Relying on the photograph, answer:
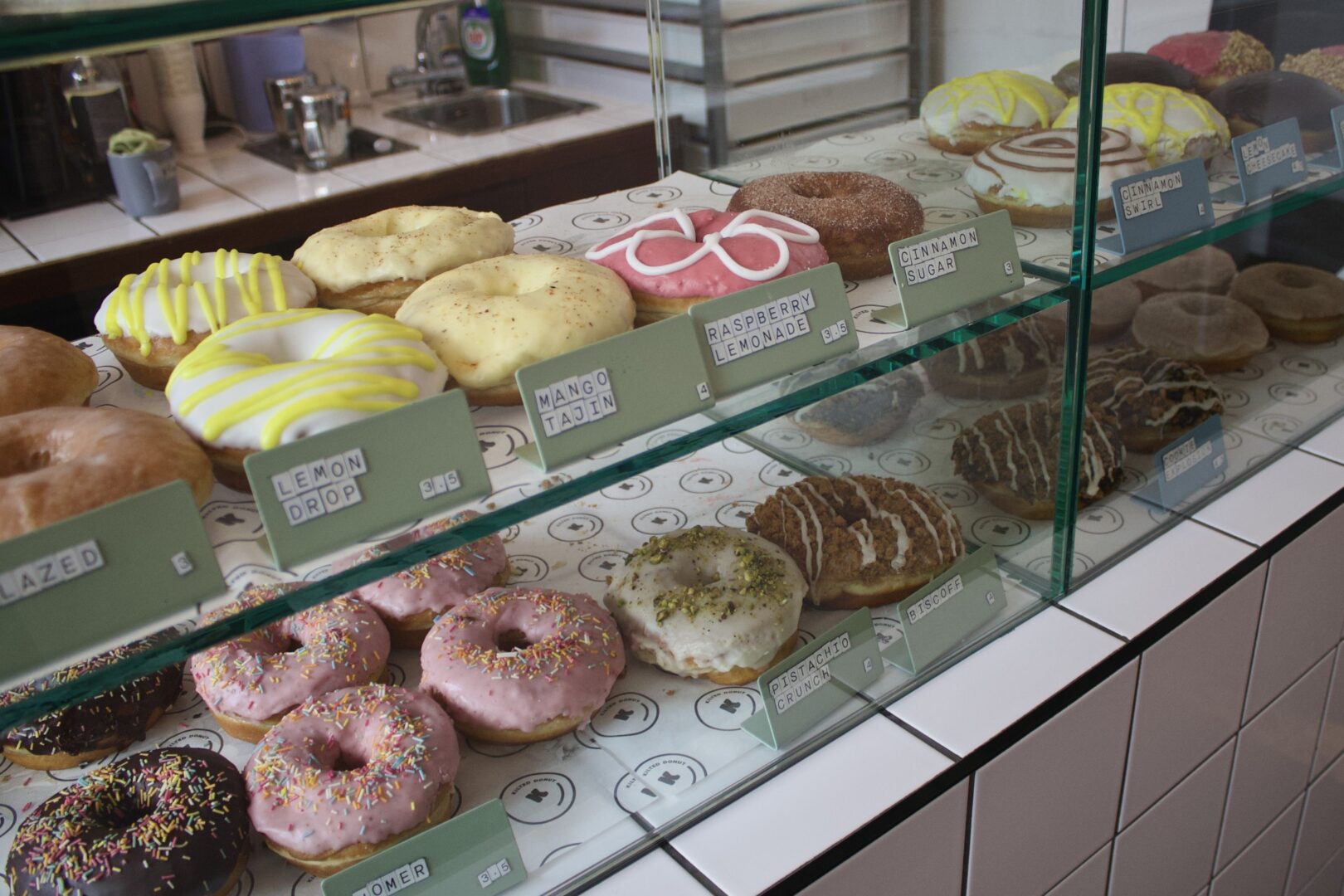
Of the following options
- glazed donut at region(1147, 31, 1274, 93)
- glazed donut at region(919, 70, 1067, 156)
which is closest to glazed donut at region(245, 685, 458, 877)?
glazed donut at region(919, 70, 1067, 156)

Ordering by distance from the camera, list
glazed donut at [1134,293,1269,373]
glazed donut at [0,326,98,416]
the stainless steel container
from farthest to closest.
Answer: the stainless steel container
glazed donut at [1134,293,1269,373]
glazed donut at [0,326,98,416]

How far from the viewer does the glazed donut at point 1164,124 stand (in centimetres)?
→ 152

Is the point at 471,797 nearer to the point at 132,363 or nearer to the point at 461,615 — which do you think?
the point at 461,615

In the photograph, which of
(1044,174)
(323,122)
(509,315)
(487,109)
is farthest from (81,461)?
(487,109)

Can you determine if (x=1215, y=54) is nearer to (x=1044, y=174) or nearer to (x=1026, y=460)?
(x=1044, y=174)

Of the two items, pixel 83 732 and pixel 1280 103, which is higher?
pixel 1280 103

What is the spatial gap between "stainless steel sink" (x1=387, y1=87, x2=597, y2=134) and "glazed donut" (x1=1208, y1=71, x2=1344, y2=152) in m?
2.59

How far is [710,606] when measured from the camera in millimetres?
1252

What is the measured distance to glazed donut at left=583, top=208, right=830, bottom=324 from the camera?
1131mm

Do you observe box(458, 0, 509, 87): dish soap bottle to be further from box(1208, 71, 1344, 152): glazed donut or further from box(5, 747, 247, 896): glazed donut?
box(5, 747, 247, 896): glazed donut

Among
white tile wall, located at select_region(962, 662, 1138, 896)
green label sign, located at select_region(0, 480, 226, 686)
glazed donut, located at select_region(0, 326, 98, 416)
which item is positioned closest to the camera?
green label sign, located at select_region(0, 480, 226, 686)

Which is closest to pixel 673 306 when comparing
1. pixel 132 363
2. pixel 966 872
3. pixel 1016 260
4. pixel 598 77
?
pixel 1016 260

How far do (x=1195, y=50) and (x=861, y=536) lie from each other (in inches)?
40.3

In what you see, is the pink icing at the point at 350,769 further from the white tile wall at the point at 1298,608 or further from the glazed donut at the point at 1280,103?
the glazed donut at the point at 1280,103
